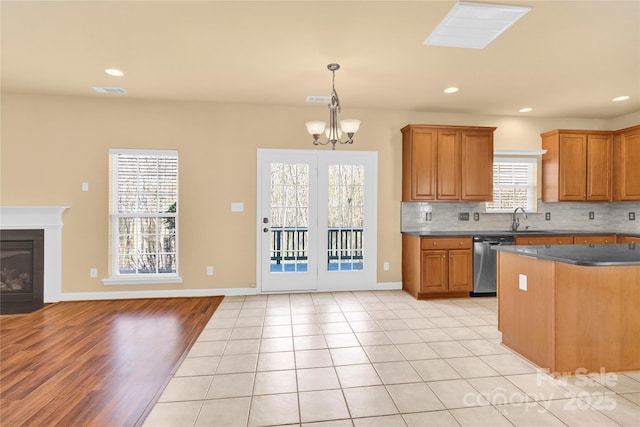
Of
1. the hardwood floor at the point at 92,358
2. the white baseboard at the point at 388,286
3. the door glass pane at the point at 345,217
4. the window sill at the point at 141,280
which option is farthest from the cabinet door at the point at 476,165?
the window sill at the point at 141,280

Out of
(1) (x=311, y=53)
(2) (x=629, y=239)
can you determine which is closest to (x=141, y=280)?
(1) (x=311, y=53)

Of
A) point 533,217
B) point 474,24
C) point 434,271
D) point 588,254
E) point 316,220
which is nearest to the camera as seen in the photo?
point 588,254

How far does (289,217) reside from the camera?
488cm

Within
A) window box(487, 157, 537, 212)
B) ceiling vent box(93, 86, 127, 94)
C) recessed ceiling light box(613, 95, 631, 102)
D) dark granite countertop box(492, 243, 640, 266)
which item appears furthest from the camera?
window box(487, 157, 537, 212)

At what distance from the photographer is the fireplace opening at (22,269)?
4.24m

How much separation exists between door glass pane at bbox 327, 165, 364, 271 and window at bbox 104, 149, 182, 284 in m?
2.22

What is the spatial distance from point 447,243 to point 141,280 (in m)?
4.28

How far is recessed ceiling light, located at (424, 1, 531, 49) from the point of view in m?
2.42

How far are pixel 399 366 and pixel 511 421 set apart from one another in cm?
84

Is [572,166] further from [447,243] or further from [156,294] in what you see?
[156,294]

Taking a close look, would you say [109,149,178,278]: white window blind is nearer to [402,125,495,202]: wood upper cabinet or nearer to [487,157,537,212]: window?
[402,125,495,202]: wood upper cabinet

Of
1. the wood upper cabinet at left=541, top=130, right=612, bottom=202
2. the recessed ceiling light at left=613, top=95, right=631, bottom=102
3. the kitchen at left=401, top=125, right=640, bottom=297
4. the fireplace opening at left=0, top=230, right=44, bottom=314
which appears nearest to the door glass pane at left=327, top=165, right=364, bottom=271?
the kitchen at left=401, top=125, right=640, bottom=297

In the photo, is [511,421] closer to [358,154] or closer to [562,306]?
[562,306]

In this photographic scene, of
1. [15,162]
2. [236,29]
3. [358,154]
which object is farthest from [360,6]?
[15,162]
